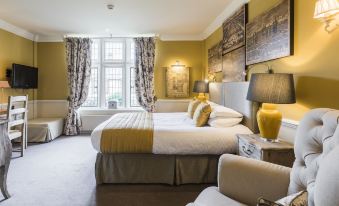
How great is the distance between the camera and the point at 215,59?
4.69 metres

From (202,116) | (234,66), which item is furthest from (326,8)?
(234,66)

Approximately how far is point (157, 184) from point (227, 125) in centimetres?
115

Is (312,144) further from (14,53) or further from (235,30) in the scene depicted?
(14,53)

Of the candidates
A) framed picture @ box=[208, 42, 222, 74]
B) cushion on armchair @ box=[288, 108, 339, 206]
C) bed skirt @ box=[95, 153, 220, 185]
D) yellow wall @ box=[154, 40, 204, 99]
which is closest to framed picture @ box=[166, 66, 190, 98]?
yellow wall @ box=[154, 40, 204, 99]

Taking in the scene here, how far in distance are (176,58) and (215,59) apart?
4.57ft

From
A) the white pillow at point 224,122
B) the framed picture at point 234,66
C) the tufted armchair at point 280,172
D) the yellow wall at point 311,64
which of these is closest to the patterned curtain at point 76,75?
the framed picture at point 234,66

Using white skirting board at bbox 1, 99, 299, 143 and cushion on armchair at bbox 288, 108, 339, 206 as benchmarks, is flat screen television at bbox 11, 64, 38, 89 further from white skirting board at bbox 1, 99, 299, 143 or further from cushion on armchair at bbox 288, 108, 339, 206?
cushion on armchair at bbox 288, 108, 339, 206

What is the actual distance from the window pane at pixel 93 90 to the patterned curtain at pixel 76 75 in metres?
0.23

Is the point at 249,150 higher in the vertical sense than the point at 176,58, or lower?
lower

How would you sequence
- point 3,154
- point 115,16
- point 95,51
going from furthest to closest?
point 95,51 < point 115,16 < point 3,154

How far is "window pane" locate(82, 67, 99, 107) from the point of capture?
5.95 m

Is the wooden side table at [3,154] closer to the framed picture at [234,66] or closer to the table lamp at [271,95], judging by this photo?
the table lamp at [271,95]

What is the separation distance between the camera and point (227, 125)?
118 inches

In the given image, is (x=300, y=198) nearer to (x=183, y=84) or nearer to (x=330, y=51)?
(x=330, y=51)
